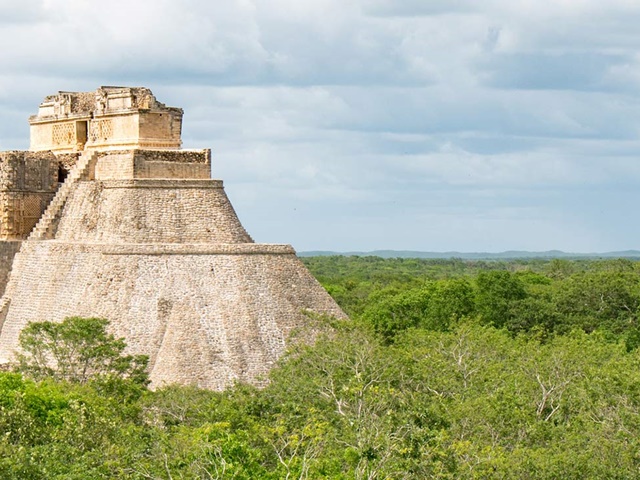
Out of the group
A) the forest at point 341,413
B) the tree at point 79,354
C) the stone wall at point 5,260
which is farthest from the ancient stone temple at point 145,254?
the forest at point 341,413

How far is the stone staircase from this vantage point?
1446 inches

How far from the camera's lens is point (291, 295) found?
34.2 meters

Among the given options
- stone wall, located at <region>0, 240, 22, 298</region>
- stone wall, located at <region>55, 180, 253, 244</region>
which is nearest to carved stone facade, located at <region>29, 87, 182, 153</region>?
stone wall, located at <region>55, 180, 253, 244</region>

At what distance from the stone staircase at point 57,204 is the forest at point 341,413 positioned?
18.5 feet

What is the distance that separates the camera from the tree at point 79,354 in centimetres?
3045

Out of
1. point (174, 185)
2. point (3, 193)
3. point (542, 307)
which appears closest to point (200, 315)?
point (174, 185)

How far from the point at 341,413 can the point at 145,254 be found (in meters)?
11.4

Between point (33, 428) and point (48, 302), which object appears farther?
point (48, 302)

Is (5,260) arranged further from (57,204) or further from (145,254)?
(145,254)

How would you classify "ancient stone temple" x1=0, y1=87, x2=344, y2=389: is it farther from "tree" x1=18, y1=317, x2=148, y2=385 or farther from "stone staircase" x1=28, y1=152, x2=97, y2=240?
"tree" x1=18, y1=317, x2=148, y2=385

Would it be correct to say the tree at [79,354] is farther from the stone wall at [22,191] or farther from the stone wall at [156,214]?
the stone wall at [22,191]

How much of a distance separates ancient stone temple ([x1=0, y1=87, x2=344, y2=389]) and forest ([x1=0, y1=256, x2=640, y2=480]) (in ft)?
4.69

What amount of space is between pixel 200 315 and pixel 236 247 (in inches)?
93.5

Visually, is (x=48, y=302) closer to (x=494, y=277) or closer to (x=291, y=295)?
(x=291, y=295)
